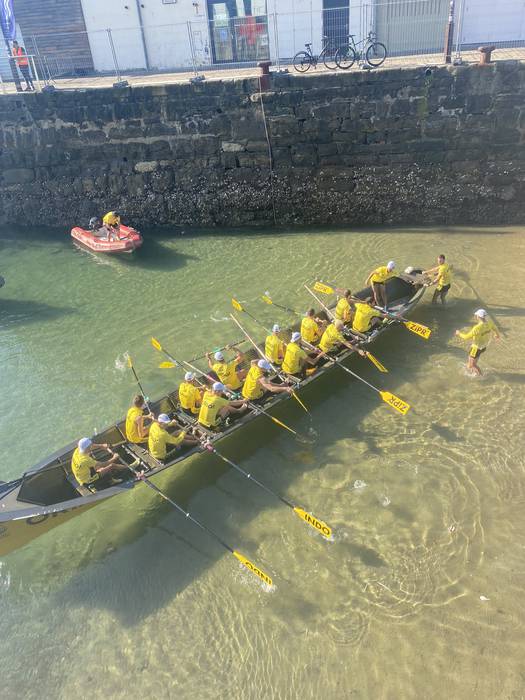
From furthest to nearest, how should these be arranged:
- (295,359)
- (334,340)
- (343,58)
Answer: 1. (343,58)
2. (334,340)
3. (295,359)

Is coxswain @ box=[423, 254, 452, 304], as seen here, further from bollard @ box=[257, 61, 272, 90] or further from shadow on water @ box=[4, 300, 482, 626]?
bollard @ box=[257, 61, 272, 90]

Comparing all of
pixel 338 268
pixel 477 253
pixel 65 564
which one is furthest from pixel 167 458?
pixel 477 253

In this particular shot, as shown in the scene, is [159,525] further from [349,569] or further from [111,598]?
[349,569]

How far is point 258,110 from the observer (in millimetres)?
16328

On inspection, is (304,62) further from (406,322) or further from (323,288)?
(406,322)

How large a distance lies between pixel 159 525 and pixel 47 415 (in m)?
3.82

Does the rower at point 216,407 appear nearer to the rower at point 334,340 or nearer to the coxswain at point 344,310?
the rower at point 334,340

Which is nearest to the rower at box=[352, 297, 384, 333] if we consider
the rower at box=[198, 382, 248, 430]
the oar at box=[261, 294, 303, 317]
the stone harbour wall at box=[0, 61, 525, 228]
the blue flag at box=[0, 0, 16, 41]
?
the oar at box=[261, 294, 303, 317]

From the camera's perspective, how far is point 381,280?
12125 millimetres

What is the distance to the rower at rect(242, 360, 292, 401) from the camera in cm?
945

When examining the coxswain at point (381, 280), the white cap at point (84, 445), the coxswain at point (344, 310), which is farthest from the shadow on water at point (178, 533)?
the coxswain at point (381, 280)

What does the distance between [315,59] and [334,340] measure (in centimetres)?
1187

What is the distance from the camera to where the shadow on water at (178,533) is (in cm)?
741

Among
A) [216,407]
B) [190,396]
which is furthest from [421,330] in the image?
[190,396]
